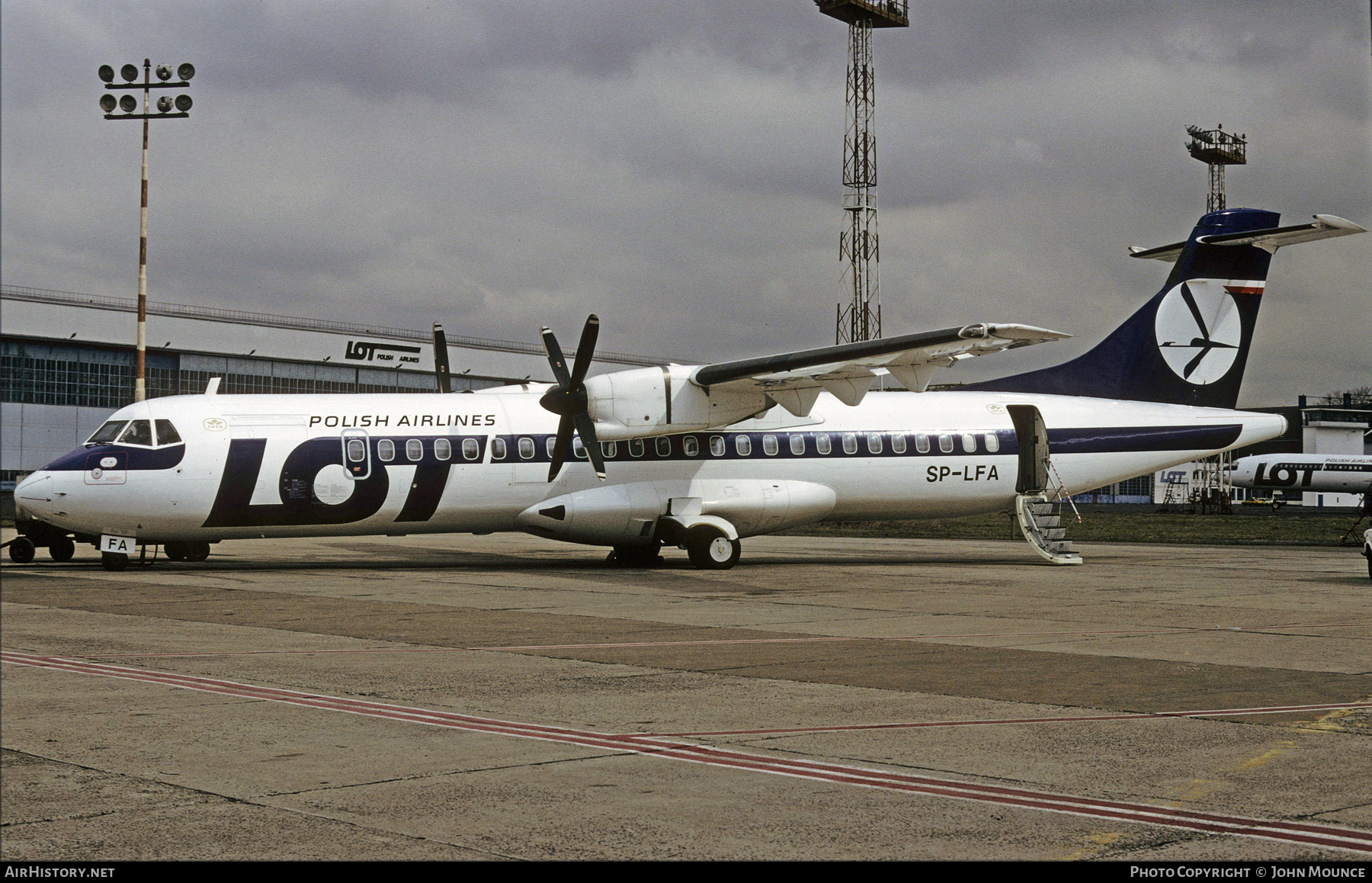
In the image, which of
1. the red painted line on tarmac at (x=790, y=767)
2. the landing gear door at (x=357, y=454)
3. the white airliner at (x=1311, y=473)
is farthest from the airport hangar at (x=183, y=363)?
the red painted line on tarmac at (x=790, y=767)

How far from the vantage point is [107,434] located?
2361 cm

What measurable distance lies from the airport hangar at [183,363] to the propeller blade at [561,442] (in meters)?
28.0

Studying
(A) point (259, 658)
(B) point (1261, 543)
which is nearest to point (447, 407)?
(A) point (259, 658)

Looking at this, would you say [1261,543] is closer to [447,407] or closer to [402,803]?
[447,407]

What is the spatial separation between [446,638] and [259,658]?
2.42 m

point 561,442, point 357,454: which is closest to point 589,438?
point 561,442

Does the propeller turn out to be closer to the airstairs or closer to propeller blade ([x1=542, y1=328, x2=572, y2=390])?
propeller blade ([x1=542, y1=328, x2=572, y2=390])

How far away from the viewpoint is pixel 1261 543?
38.5 metres

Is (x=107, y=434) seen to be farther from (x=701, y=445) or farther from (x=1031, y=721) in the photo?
(x=1031, y=721)

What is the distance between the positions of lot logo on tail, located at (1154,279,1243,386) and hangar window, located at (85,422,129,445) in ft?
75.8

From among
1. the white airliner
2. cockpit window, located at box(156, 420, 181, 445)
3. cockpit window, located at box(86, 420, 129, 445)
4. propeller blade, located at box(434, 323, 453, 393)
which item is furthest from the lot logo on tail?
the white airliner

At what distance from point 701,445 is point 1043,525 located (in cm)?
816

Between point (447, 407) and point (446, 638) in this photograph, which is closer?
point (446, 638)
